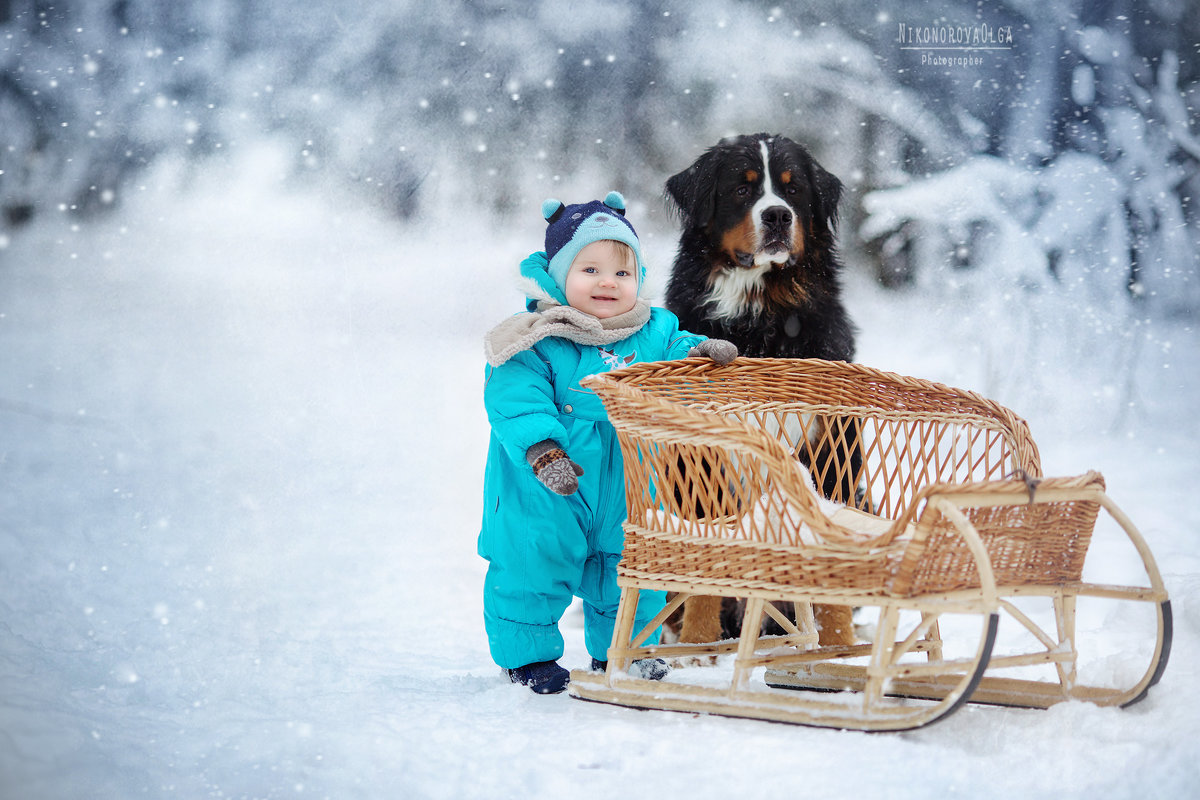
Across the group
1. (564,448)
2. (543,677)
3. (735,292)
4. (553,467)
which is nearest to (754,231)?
(735,292)

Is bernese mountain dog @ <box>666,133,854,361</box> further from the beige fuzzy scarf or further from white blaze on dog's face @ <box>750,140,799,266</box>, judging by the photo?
the beige fuzzy scarf

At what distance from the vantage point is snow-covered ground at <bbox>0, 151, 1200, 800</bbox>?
206cm

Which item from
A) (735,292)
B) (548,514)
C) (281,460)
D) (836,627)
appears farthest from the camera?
(281,460)

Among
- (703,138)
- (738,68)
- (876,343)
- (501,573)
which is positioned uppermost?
(738,68)

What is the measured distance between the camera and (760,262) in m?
2.33

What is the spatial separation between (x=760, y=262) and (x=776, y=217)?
0.35ft

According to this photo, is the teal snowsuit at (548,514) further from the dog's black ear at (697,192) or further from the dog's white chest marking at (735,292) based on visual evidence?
the dog's black ear at (697,192)

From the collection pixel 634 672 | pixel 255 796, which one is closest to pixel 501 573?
pixel 634 672

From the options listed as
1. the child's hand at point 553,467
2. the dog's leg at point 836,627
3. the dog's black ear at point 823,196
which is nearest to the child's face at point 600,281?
the child's hand at point 553,467

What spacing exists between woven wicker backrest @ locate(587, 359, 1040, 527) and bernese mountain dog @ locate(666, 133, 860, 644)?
0.89 ft

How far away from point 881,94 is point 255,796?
2.75m

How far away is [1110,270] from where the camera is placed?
338 centimetres

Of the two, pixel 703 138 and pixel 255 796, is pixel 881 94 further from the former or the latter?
pixel 255 796

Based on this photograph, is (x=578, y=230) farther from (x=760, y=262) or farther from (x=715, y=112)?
(x=715, y=112)
